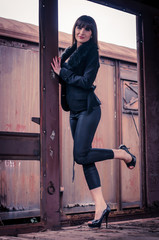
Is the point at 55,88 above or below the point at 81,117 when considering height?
above

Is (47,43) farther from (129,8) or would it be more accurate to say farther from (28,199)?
(28,199)

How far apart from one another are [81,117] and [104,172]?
6.38 feet

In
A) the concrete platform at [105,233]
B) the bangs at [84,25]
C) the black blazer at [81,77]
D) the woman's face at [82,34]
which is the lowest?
the concrete platform at [105,233]

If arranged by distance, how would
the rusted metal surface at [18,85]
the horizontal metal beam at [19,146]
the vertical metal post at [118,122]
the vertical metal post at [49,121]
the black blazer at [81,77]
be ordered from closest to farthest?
the horizontal metal beam at [19,146] < the vertical metal post at [49,121] < the black blazer at [81,77] < the rusted metal surface at [18,85] < the vertical metal post at [118,122]

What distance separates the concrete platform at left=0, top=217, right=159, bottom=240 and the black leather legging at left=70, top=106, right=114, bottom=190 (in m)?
0.44

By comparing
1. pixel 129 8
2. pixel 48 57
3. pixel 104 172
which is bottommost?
pixel 104 172

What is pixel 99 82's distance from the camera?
5344 millimetres

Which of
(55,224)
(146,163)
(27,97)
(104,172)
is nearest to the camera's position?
(55,224)

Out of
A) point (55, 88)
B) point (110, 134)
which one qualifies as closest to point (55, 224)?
point (55, 88)

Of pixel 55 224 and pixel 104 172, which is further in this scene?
pixel 104 172

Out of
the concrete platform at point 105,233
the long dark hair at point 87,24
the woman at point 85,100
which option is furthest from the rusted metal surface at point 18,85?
the concrete platform at point 105,233

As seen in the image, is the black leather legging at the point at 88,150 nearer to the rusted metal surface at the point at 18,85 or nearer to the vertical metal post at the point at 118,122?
the rusted metal surface at the point at 18,85

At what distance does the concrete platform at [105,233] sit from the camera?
9.52 feet

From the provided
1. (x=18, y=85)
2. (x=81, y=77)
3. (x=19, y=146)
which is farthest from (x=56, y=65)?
(x=18, y=85)
